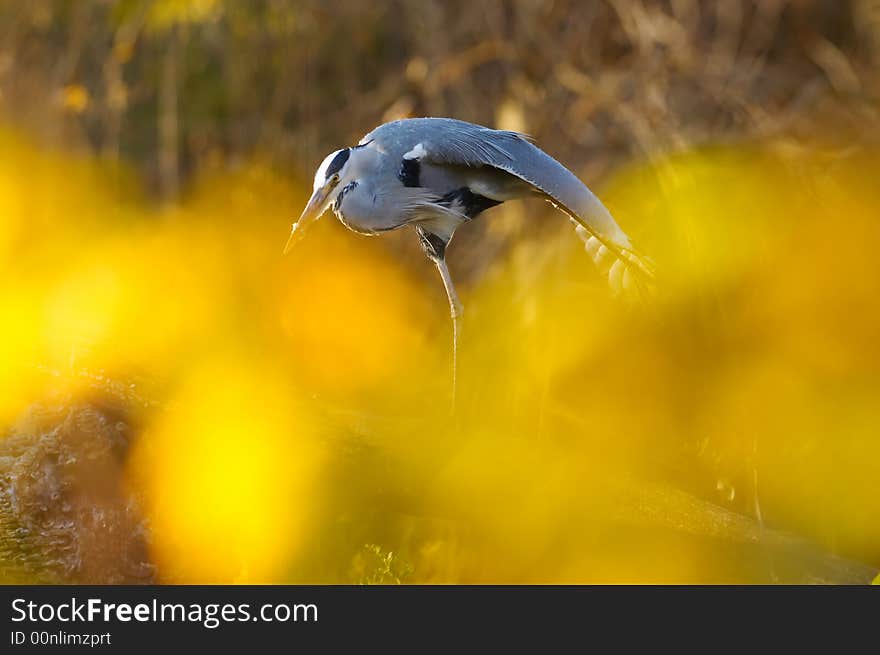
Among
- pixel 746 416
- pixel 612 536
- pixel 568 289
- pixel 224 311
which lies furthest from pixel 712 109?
pixel 612 536

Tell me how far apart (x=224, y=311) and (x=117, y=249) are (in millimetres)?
1656

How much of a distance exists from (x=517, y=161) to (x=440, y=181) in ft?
1.01

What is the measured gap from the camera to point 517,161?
3322 mm

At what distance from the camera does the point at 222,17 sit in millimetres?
7668

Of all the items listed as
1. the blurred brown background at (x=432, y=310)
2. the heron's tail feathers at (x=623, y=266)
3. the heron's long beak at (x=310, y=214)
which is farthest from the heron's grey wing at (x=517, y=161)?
the blurred brown background at (x=432, y=310)

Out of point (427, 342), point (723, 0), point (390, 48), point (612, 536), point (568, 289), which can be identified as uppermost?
point (723, 0)

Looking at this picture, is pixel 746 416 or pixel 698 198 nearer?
pixel 746 416

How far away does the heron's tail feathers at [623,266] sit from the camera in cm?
330

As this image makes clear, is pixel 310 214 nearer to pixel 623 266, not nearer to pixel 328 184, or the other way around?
pixel 328 184

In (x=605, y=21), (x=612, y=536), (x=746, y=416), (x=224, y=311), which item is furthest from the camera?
(x=605, y=21)

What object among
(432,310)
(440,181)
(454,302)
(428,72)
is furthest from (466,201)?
(428,72)

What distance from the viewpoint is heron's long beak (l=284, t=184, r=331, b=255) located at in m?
3.21

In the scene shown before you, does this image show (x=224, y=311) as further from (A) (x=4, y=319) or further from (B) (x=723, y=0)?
(B) (x=723, y=0)

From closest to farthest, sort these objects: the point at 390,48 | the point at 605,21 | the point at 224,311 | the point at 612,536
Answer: the point at 612,536
the point at 224,311
the point at 605,21
the point at 390,48
